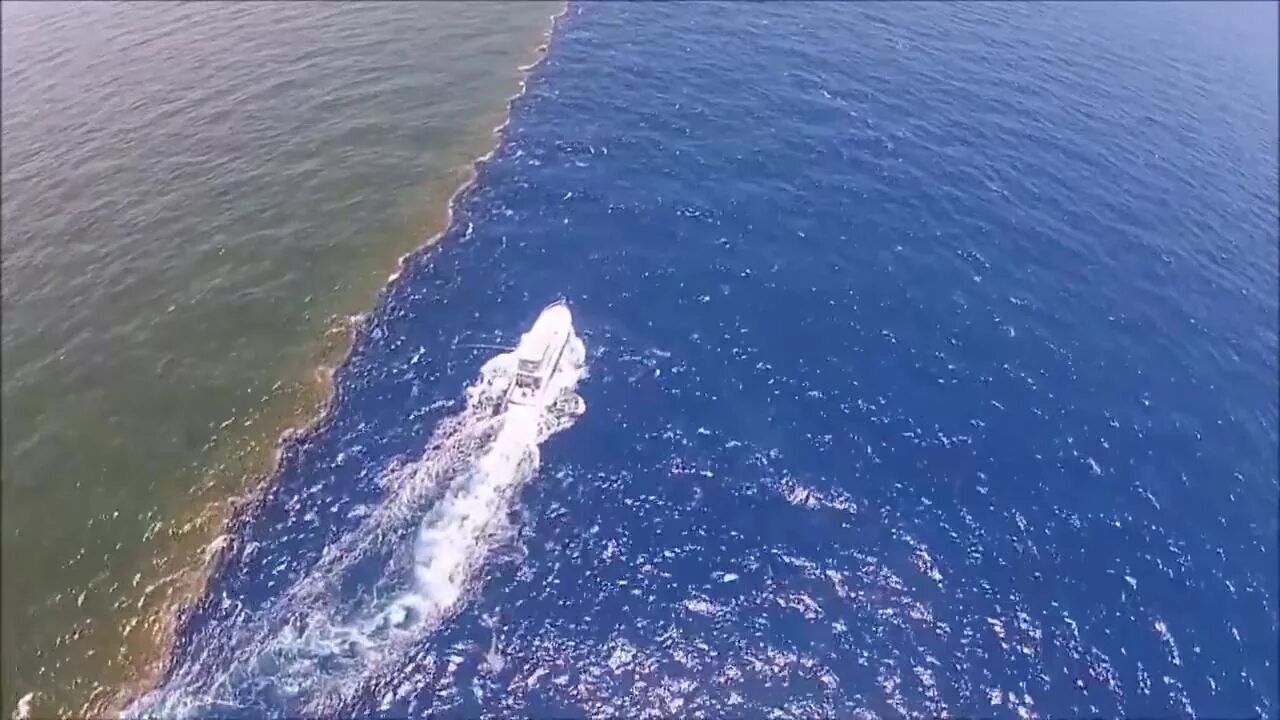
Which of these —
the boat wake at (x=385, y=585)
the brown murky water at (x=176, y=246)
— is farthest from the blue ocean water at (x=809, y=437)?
the brown murky water at (x=176, y=246)

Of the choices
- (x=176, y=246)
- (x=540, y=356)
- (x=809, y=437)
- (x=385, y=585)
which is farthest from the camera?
(x=176, y=246)

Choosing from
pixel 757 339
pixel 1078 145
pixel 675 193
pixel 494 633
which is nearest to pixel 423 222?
pixel 675 193

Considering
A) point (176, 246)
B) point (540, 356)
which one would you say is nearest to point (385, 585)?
point (540, 356)

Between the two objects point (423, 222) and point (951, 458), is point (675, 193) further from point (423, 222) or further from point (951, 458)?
point (951, 458)

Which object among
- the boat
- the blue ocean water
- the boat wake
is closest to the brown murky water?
the blue ocean water

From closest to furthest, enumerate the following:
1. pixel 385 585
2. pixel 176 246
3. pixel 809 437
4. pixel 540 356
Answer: pixel 385 585 < pixel 809 437 < pixel 540 356 < pixel 176 246

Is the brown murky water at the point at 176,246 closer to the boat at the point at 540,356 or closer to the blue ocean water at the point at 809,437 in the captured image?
the blue ocean water at the point at 809,437

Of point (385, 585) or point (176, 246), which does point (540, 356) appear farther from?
point (176, 246)

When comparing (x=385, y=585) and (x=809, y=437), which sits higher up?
(x=809, y=437)
